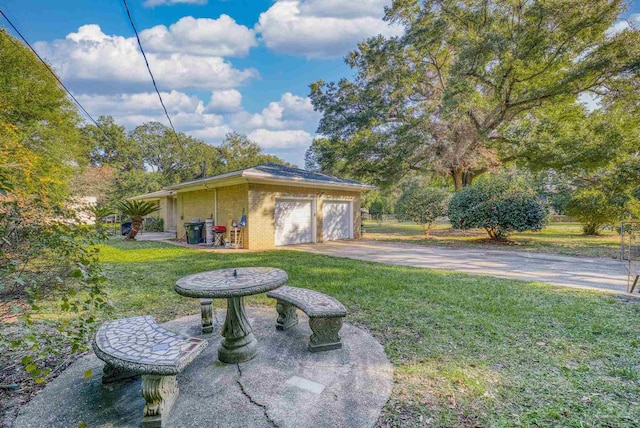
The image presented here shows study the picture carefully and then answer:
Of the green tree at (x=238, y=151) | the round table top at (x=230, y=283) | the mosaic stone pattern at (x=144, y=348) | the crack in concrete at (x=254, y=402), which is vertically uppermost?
the green tree at (x=238, y=151)

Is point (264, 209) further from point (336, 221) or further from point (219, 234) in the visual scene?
point (336, 221)

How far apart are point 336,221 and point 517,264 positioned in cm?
735

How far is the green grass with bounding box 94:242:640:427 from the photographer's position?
2.13 m

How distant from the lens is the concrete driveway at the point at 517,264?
240 inches

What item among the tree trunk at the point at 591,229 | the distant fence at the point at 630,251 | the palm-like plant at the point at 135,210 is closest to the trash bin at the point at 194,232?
the palm-like plant at the point at 135,210

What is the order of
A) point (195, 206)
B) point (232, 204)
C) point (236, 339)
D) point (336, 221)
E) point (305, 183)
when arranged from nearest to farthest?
point (236, 339) → point (232, 204) → point (305, 183) → point (195, 206) → point (336, 221)

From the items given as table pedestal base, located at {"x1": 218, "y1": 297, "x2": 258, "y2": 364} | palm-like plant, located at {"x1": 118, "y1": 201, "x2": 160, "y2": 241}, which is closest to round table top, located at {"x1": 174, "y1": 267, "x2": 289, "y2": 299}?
table pedestal base, located at {"x1": 218, "y1": 297, "x2": 258, "y2": 364}

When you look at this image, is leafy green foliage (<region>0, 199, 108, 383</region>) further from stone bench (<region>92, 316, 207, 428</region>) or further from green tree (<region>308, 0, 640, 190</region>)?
green tree (<region>308, 0, 640, 190</region>)

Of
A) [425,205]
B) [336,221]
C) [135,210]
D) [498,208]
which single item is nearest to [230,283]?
[336,221]

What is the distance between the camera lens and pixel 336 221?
13.6 meters

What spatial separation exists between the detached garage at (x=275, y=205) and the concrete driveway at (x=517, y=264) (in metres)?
2.20

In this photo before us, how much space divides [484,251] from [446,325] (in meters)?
8.00

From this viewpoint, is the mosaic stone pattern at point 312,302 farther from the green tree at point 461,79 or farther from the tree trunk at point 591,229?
the tree trunk at point 591,229

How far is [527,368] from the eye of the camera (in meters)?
2.66
